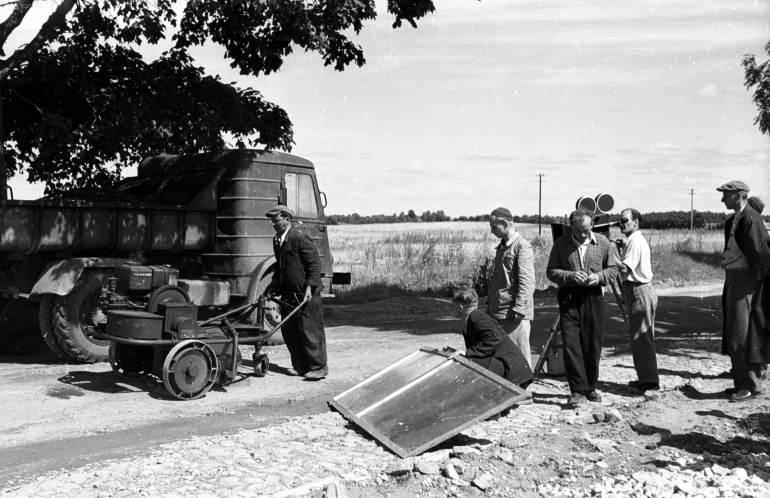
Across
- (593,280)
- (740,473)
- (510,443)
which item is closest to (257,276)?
(593,280)

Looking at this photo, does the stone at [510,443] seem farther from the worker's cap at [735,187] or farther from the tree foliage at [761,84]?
the tree foliage at [761,84]

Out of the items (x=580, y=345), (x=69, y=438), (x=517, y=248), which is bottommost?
(x=69, y=438)

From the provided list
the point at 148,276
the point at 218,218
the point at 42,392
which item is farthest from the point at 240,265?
the point at 42,392

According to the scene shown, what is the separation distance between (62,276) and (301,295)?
3008 mm

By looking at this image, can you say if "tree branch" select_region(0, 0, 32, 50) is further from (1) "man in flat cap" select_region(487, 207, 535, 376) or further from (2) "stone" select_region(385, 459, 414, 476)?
(2) "stone" select_region(385, 459, 414, 476)

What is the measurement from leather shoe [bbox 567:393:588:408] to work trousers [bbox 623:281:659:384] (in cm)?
97

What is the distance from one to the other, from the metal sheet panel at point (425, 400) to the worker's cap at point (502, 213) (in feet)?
4.52

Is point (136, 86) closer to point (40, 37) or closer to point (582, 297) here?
point (40, 37)

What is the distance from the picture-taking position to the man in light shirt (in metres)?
8.39

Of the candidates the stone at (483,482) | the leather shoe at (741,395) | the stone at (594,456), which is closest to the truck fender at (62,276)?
the stone at (483,482)

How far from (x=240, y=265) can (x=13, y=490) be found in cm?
654

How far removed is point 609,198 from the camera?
876cm

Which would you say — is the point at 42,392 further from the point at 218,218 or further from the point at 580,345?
the point at 580,345

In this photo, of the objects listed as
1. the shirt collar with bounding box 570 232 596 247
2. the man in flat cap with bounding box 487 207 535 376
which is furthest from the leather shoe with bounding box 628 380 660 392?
A: the shirt collar with bounding box 570 232 596 247
